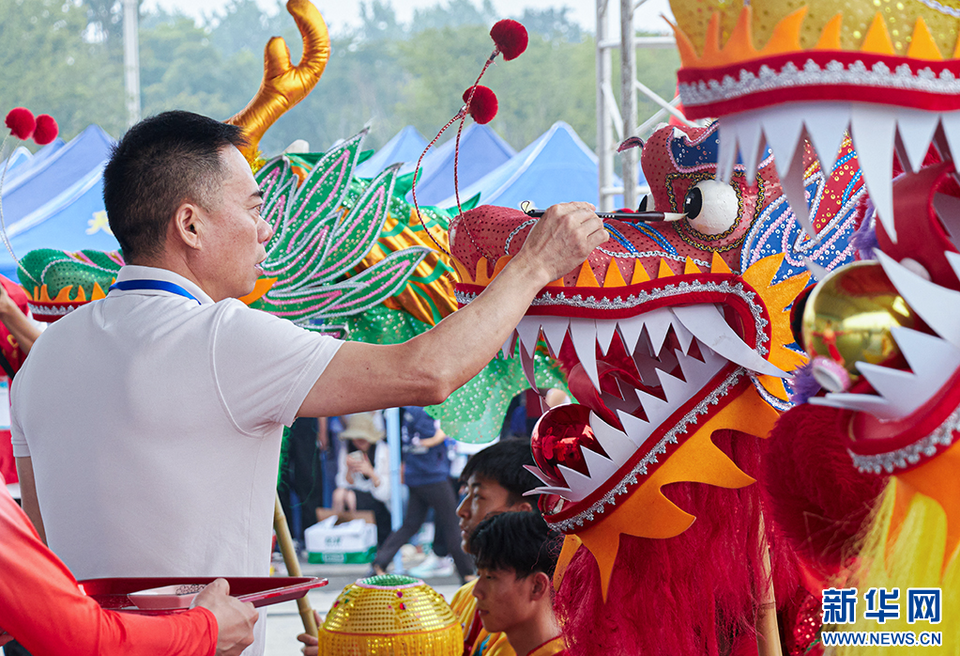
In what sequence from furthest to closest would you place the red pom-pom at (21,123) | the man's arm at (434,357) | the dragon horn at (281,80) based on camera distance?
the red pom-pom at (21,123) → the dragon horn at (281,80) → the man's arm at (434,357)

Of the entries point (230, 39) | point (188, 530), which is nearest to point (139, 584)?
point (188, 530)

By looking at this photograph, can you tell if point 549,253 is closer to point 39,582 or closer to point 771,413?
point 771,413

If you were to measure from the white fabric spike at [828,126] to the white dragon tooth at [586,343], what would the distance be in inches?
23.9

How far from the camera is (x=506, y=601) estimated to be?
7.04 ft

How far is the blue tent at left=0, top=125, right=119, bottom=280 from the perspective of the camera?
19.2 ft

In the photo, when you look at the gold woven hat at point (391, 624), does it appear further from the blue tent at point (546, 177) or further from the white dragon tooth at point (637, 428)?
the blue tent at point (546, 177)

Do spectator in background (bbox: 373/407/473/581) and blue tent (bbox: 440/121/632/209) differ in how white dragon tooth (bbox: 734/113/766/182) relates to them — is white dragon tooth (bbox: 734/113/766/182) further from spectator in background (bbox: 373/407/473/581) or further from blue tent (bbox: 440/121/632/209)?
blue tent (bbox: 440/121/632/209)

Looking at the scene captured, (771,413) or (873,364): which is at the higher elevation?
(873,364)

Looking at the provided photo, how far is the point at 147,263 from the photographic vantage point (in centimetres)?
151

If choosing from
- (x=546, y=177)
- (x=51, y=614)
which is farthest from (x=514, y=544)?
(x=546, y=177)

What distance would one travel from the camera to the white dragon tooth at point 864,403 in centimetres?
82

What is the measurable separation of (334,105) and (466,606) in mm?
25479

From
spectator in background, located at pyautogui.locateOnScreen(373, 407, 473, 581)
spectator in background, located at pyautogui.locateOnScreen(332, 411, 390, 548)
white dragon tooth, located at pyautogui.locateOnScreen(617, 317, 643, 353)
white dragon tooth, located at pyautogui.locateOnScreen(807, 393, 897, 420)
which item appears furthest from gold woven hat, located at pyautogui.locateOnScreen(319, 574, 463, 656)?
spectator in background, located at pyautogui.locateOnScreen(332, 411, 390, 548)

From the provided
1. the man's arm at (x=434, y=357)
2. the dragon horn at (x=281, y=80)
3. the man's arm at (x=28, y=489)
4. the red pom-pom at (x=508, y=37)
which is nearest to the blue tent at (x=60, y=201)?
the dragon horn at (x=281, y=80)
